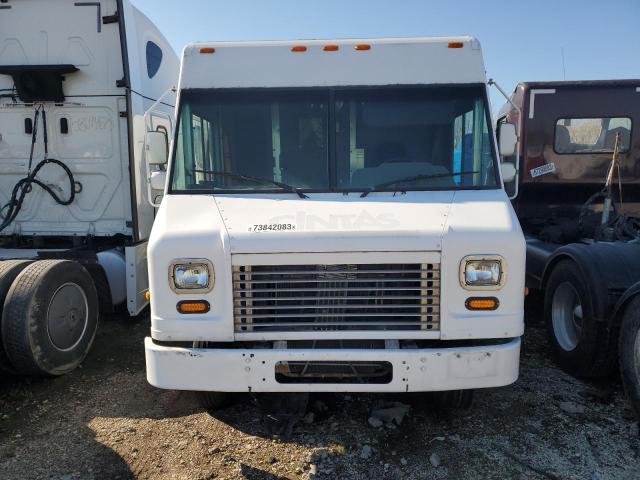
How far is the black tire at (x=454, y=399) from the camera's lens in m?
3.80

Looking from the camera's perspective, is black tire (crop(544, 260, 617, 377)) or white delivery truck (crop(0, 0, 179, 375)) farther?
white delivery truck (crop(0, 0, 179, 375))

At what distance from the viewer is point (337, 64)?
404cm

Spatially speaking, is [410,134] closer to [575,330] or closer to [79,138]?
[575,330]

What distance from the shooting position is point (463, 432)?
3689mm

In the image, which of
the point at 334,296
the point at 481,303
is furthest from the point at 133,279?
the point at 481,303

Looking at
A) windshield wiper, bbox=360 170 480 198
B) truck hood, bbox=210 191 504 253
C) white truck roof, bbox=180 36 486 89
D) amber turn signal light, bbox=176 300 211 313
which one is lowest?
amber turn signal light, bbox=176 300 211 313

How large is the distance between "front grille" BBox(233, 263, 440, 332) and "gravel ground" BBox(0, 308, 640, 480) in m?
0.86

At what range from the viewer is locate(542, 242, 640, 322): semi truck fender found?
407 centimetres

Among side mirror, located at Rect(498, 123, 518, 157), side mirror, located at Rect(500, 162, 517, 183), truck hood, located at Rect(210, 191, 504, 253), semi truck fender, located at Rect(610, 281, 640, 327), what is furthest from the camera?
side mirror, located at Rect(498, 123, 518, 157)

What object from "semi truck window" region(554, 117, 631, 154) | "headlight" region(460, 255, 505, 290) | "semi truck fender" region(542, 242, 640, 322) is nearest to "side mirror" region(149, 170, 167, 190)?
"headlight" region(460, 255, 505, 290)

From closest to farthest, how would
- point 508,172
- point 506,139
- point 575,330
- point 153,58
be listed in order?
point 508,172
point 506,139
point 575,330
point 153,58

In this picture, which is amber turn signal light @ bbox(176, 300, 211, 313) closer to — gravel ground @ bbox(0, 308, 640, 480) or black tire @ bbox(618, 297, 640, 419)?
gravel ground @ bbox(0, 308, 640, 480)

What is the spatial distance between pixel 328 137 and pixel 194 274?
1.48m

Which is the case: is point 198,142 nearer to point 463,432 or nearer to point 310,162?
point 310,162
